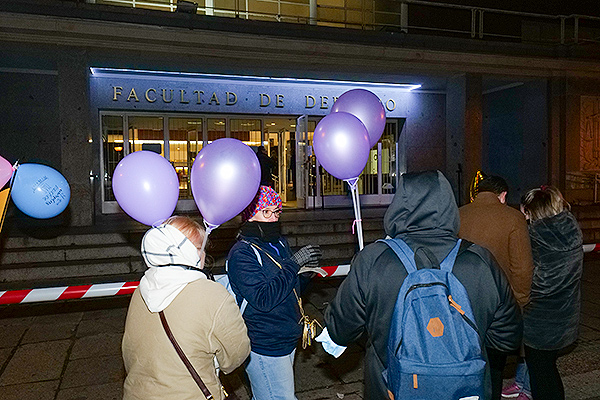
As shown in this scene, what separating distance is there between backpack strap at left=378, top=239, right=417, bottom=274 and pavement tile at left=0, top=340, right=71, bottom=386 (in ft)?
12.8

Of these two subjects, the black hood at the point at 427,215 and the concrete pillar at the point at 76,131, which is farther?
the concrete pillar at the point at 76,131

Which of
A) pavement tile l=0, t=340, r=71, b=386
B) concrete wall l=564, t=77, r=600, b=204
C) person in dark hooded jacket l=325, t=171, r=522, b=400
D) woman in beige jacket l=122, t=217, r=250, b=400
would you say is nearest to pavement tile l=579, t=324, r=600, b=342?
person in dark hooded jacket l=325, t=171, r=522, b=400

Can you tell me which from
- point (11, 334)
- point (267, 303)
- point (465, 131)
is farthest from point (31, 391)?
point (465, 131)

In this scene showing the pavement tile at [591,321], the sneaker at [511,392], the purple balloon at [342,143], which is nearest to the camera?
the purple balloon at [342,143]

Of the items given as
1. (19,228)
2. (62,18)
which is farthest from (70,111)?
(19,228)

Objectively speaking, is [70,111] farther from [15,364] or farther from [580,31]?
[580,31]

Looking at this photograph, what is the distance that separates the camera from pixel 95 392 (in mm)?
3979

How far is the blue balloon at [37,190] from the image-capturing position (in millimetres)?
3123

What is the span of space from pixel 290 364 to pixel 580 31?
58.8ft

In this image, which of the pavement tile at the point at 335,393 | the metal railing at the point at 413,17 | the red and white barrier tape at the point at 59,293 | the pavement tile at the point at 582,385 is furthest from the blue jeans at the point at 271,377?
the metal railing at the point at 413,17

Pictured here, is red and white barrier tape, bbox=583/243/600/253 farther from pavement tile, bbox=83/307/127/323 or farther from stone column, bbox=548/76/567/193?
stone column, bbox=548/76/567/193

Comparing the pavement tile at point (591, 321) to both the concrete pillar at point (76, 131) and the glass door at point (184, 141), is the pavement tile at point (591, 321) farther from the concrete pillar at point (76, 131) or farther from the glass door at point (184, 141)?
the glass door at point (184, 141)

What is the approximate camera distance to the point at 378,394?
1.96 m

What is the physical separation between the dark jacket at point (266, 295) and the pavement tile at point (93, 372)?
7.56 ft
